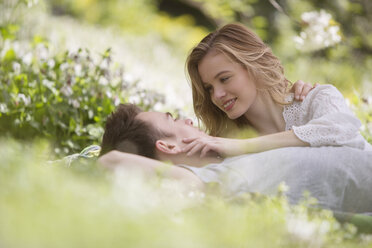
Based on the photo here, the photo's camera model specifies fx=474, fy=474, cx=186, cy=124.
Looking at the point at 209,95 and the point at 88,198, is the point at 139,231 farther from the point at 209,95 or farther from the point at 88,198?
the point at 209,95

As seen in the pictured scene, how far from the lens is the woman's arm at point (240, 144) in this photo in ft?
8.13

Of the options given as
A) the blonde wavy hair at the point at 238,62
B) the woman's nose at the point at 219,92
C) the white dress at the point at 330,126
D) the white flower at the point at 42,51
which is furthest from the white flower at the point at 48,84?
the white dress at the point at 330,126

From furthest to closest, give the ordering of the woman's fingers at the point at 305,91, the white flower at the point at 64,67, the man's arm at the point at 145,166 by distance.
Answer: the white flower at the point at 64,67
the woman's fingers at the point at 305,91
the man's arm at the point at 145,166

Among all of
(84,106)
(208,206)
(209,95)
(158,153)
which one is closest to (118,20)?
(84,106)

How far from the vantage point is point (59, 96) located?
3.96 metres

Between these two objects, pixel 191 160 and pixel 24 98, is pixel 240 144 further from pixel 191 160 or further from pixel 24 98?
pixel 24 98

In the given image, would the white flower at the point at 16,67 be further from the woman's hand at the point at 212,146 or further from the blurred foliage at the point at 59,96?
the woman's hand at the point at 212,146

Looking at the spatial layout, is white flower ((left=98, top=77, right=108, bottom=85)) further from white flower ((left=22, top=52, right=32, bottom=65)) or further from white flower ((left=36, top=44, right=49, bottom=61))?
white flower ((left=22, top=52, right=32, bottom=65))

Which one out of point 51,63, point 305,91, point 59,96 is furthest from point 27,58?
point 305,91

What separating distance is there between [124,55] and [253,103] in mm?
5892

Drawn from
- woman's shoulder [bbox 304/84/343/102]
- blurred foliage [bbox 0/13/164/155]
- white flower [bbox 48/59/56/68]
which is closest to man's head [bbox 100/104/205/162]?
woman's shoulder [bbox 304/84/343/102]

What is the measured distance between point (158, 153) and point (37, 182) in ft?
3.94

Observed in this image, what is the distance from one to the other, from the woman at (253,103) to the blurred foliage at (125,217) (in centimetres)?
78

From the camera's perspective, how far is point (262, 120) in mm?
3223
